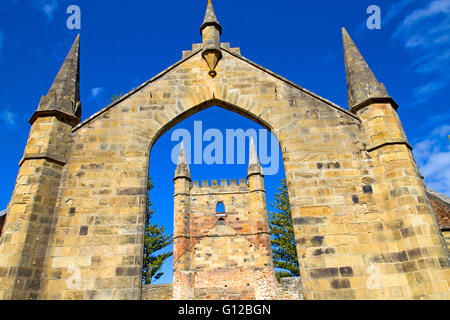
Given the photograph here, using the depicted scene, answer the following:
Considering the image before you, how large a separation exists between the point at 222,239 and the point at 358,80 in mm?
15596

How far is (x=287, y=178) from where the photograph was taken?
7035mm

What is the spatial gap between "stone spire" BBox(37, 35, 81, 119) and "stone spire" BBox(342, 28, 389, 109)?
6.94 m

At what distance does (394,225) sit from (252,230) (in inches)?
604

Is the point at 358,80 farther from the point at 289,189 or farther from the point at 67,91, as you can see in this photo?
the point at 67,91

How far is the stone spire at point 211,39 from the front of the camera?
8.52m

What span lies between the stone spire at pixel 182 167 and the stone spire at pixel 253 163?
4583 millimetres

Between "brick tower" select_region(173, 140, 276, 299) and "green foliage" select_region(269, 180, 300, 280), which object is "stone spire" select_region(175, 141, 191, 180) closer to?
"brick tower" select_region(173, 140, 276, 299)

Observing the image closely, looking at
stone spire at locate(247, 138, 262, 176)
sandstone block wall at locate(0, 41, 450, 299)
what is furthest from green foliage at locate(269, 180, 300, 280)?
sandstone block wall at locate(0, 41, 450, 299)

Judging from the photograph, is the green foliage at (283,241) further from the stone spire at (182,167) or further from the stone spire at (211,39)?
the stone spire at (211,39)

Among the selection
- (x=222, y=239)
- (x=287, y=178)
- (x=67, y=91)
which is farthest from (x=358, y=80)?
(x=222, y=239)

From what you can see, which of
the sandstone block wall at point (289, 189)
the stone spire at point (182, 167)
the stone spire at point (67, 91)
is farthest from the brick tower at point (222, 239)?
the stone spire at point (67, 91)

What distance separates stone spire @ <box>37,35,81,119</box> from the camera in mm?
7410
